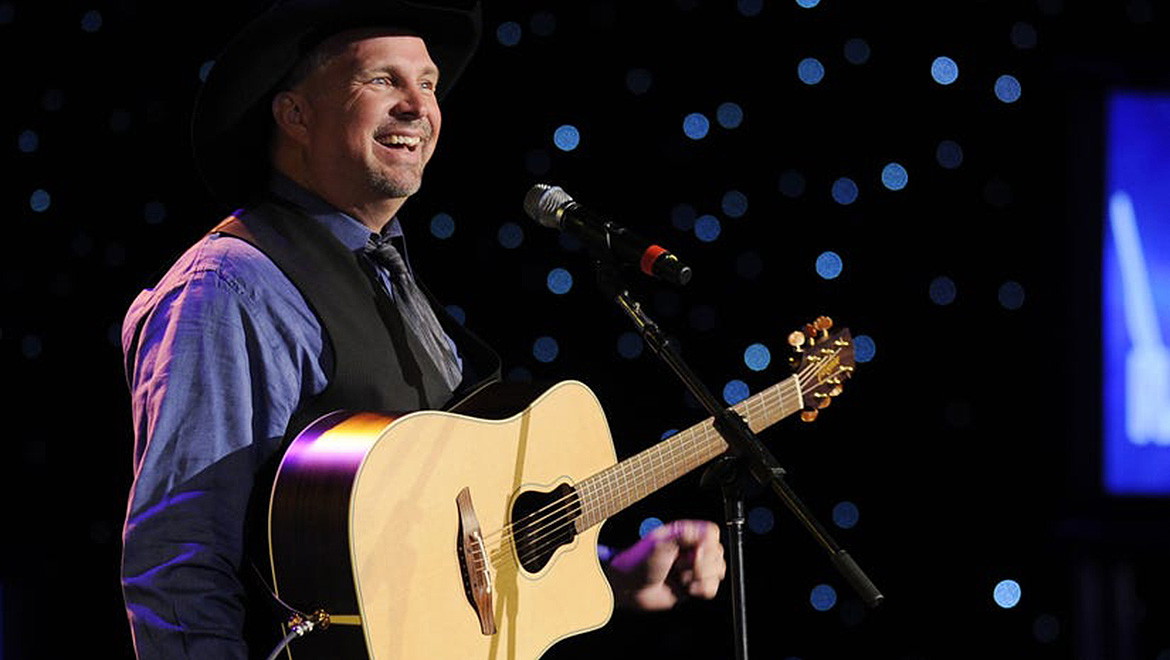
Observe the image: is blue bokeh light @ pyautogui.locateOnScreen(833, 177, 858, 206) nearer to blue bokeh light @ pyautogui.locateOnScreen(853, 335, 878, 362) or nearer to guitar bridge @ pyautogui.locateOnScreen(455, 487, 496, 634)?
blue bokeh light @ pyautogui.locateOnScreen(853, 335, 878, 362)

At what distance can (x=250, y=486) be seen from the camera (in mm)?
1825

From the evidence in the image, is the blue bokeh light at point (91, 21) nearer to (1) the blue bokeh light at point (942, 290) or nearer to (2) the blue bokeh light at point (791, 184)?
(2) the blue bokeh light at point (791, 184)

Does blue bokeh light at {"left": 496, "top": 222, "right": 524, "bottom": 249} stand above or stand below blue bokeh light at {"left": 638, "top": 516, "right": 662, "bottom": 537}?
above

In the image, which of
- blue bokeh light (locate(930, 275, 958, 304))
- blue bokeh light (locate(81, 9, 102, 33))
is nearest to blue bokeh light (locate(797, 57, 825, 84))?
blue bokeh light (locate(930, 275, 958, 304))

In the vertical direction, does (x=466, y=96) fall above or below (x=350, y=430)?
above

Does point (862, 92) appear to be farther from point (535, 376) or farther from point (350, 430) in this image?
point (350, 430)

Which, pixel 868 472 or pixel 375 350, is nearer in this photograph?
pixel 375 350

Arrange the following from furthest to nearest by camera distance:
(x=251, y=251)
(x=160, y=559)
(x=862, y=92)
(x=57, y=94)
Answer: (x=862, y=92) < (x=57, y=94) < (x=251, y=251) < (x=160, y=559)

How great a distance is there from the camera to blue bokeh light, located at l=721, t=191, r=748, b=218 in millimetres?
3178

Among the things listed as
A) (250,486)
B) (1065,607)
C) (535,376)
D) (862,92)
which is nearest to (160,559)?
(250,486)

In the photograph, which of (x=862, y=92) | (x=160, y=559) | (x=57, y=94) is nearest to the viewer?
(x=160, y=559)

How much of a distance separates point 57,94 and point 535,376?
1.18 meters

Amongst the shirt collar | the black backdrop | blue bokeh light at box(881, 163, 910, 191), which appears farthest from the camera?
blue bokeh light at box(881, 163, 910, 191)

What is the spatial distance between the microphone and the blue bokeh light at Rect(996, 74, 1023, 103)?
1.63 metres
